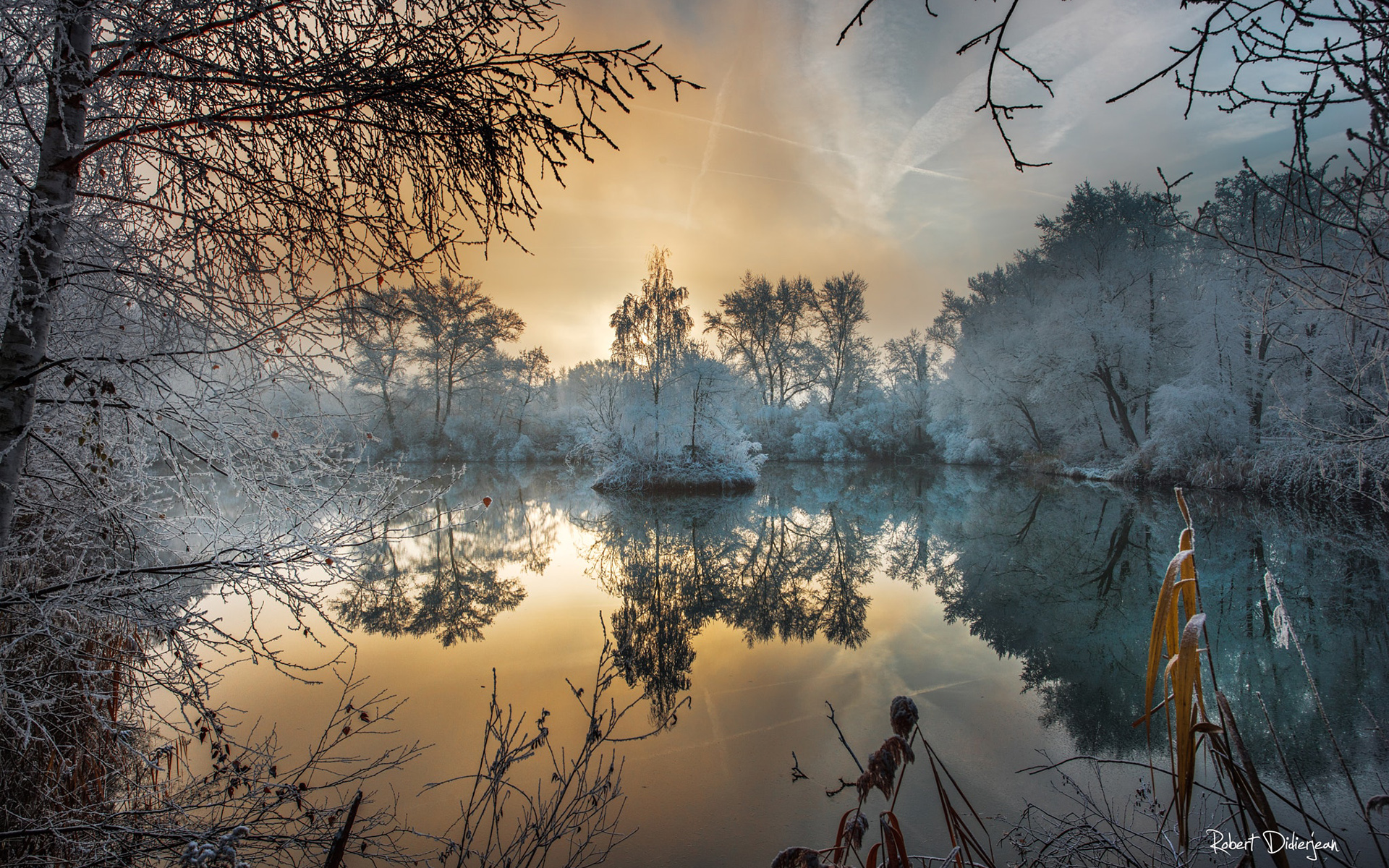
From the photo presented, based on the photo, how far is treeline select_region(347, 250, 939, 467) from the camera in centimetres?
1798

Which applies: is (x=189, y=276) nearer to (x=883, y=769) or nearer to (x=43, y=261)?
(x=43, y=261)

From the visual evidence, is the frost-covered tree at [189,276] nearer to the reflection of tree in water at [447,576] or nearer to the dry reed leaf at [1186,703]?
the reflection of tree in water at [447,576]

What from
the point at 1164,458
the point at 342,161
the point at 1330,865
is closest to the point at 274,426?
the point at 342,161

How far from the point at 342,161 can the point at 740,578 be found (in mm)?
6793

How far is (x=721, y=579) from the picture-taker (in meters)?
7.91

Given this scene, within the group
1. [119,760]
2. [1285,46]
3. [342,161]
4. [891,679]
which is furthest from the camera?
[891,679]

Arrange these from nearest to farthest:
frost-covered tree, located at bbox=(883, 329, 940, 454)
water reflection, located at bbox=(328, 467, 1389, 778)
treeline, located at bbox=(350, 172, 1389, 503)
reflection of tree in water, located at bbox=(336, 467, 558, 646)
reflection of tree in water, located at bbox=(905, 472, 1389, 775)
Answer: reflection of tree in water, located at bbox=(905, 472, 1389, 775) < water reflection, located at bbox=(328, 467, 1389, 778) < reflection of tree in water, located at bbox=(336, 467, 558, 646) < treeline, located at bbox=(350, 172, 1389, 503) < frost-covered tree, located at bbox=(883, 329, 940, 454)

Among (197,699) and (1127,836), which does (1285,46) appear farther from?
(197,699)

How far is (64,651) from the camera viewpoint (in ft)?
6.32

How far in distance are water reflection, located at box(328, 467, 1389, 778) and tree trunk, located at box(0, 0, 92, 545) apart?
1309mm

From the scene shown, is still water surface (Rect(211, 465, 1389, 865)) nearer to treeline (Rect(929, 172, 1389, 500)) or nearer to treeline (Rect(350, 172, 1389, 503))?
treeline (Rect(350, 172, 1389, 503))

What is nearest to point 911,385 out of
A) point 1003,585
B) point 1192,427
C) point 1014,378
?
point 1014,378

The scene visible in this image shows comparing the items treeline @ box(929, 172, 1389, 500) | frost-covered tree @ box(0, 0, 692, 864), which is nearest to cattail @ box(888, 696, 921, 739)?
frost-covered tree @ box(0, 0, 692, 864)
